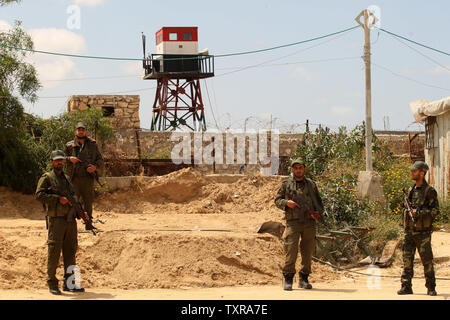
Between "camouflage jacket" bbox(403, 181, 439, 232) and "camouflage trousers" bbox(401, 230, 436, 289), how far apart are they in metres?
0.10

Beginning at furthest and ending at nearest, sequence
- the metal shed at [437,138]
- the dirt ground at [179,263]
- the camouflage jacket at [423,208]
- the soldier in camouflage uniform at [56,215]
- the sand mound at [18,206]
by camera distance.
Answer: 1. the metal shed at [437,138]
2. the sand mound at [18,206]
3. the dirt ground at [179,263]
4. the camouflage jacket at [423,208]
5. the soldier in camouflage uniform at [56,215]

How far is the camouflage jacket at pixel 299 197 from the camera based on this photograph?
8523mm

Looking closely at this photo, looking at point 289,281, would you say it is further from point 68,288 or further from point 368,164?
point 368,164

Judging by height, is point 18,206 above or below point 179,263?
above

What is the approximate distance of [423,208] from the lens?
8148 millimetres

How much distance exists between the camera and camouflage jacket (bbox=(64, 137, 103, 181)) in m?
10.5

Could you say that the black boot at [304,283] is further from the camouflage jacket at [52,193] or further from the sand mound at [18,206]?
the sand mound at [18,206]

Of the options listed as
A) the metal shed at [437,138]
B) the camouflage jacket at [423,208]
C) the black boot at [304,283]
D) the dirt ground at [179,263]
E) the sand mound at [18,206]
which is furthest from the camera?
the metal shed at [437,138]

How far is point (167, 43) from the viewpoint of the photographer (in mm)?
26406

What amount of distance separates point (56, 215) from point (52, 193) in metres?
0.28

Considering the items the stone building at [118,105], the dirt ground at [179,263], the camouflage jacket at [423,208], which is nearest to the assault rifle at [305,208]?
the dirt ground at [179,263]

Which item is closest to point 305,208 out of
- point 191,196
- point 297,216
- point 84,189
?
point 297,216

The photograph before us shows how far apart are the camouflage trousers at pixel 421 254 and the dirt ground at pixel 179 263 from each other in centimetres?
24

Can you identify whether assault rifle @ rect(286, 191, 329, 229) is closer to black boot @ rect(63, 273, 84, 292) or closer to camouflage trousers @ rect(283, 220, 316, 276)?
camouflage trousers @ rect(283, 220, 316, 276)
